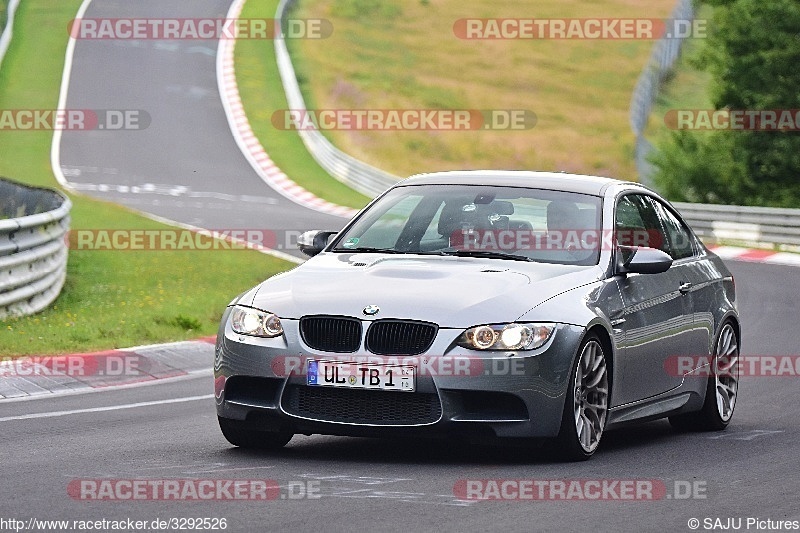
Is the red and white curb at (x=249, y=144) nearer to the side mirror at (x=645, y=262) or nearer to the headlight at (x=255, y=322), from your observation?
the side mirror at (x=645, y=262)

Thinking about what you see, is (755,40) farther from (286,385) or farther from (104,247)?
(286,385)

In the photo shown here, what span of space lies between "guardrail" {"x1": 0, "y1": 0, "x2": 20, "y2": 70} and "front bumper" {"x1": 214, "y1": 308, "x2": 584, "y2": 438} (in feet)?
150

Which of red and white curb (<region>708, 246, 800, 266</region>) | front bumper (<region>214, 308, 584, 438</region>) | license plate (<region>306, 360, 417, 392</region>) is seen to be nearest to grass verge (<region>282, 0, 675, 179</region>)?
red and white curb (<region>708, 246, 800, 266</region>)

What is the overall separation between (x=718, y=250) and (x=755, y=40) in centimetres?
721

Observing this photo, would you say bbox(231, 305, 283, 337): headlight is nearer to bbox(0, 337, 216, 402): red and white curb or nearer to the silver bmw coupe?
the silver bmw coupe

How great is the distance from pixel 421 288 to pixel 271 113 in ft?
137

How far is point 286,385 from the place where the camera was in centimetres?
849

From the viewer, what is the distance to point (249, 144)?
1795 inches

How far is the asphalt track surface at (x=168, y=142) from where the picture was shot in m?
33.0

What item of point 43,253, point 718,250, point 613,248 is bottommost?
point 718,250

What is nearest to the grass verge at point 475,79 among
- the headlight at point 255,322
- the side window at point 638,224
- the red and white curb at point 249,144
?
the red and white curb at point 249,144

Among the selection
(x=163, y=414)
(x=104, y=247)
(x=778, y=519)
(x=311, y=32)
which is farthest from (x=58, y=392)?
(x=311, y=32)

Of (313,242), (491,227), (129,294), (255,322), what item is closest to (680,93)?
(129,294)

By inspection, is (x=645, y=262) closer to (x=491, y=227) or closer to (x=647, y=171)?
(x=491, y=227)
